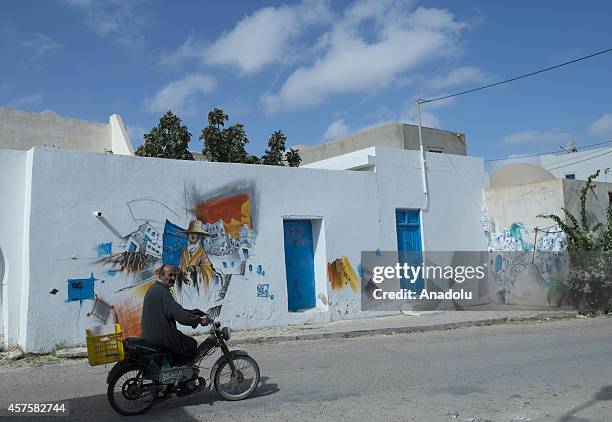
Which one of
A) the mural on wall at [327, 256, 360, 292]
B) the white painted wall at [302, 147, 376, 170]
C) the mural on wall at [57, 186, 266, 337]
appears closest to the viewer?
the mural on wall at [57, 186, 266, 337]

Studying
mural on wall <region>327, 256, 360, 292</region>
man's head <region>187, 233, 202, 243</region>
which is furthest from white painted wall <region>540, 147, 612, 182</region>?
man's head <region>187, 233, 202, 243</region>

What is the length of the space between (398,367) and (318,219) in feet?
20.0

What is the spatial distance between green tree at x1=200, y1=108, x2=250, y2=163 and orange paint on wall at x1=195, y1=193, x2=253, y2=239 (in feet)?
21.3

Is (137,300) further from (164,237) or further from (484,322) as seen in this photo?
(484,322)

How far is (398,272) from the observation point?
14812 millimetres

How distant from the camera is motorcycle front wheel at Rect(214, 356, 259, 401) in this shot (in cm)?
618

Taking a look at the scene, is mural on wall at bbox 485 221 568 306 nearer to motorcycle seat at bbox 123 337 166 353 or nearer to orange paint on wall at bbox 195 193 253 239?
orange paint on wall at bbox 195 193 253 239

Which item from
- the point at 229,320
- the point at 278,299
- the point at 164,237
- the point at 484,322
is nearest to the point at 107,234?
the point at 164,237

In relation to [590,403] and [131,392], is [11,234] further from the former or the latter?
[590,403]

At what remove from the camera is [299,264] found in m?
13.4

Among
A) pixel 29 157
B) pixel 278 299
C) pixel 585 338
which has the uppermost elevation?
pixel 29 157

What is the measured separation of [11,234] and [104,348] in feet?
18.6

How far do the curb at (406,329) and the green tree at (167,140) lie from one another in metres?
9.19

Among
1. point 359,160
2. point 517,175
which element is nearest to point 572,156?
point 517,175
